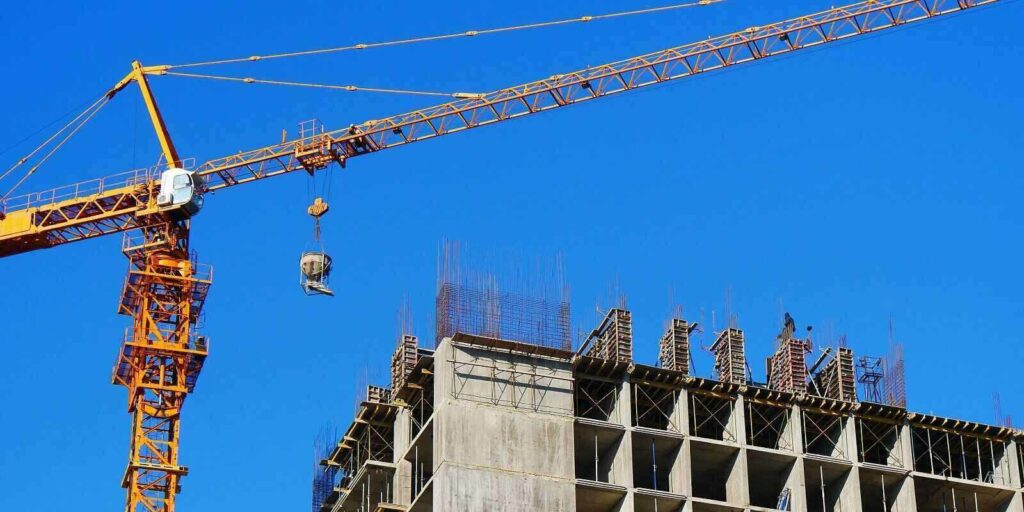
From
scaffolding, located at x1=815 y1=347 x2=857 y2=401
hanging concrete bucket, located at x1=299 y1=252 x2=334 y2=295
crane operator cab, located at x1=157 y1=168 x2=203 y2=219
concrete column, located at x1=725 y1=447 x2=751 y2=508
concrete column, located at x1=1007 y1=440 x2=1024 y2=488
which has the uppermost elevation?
crane operator cab, located at x1=157 y1=168 x2=203 y2=219

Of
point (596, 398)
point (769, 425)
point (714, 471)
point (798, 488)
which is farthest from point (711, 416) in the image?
point (596, 398)

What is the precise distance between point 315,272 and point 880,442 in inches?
1239

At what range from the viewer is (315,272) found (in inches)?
4368

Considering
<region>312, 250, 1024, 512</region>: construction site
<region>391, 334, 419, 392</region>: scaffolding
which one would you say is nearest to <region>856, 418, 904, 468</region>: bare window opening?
<region>312, 250, 1024, 512</region>: construction site

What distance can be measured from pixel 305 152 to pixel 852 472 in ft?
136

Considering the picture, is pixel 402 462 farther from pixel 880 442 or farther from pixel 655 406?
pixel 880 442

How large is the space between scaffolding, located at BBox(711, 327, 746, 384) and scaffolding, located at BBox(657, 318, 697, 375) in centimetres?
169

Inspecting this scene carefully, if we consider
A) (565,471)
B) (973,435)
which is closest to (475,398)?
(565,471)

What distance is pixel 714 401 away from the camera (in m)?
91.6

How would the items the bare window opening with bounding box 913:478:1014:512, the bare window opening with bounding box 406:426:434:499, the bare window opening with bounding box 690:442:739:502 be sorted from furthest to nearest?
1. the bare window opening with bounding box 913:478:1014:512
2. the bare window opening with bounding box 690:442:739:502
3. the bare window opening with bounding box 406:426:434:499

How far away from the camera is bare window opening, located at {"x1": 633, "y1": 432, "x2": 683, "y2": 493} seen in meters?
89.1

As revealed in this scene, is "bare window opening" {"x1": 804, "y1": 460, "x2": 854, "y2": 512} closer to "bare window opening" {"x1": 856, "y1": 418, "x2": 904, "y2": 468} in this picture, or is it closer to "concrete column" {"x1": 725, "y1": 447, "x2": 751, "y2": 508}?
"bare window opening" {"x1": 856, "y1": 418, "x2": 904, "y2": 468}

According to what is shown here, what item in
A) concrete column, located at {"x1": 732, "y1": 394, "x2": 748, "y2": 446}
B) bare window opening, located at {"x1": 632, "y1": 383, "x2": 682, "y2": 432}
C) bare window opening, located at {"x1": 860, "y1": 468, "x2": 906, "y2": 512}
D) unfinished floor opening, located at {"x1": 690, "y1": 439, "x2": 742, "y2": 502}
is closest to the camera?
unfinished floor opening, located at {"x1": 690, "y1": 439, "x2": 742, "y2": 502}

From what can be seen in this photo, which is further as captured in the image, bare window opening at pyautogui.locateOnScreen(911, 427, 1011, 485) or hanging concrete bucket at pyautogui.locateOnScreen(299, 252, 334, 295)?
hanging concrete bucket at pyautogui.locateOnScreen(299, 252, 334, 295)
